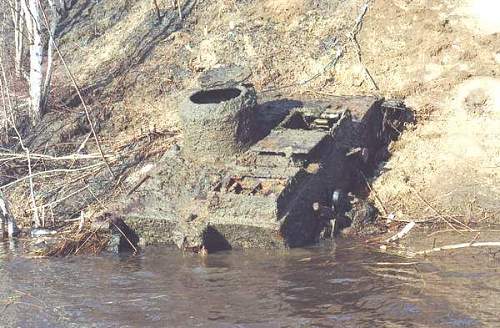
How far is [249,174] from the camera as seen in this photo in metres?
9.17

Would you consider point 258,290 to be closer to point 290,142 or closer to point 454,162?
point 290,142

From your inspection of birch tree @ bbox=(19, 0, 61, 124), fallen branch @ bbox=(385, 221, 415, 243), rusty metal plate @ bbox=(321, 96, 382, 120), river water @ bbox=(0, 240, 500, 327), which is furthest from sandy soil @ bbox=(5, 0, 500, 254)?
river water @ bbox=(0, 240, 500, 327)

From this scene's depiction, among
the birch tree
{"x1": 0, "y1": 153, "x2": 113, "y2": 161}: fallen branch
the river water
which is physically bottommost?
the river water

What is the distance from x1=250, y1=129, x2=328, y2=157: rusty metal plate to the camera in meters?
9.18

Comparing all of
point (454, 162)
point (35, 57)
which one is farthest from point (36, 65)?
point (454, 162)

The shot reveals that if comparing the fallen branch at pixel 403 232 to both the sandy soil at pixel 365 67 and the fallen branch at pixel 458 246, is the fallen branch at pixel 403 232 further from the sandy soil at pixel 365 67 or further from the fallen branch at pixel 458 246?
the fallen branch at pixel 458 246

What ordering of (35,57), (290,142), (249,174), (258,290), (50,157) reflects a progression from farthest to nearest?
(35,57), (50,157), (290,142), (249,174), (258,290)

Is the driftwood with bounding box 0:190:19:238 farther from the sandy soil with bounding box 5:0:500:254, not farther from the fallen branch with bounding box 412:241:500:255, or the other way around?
the fallen branch with bounding box 412:241:500:255

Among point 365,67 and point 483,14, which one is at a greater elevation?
point 483,14

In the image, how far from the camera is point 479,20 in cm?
1310

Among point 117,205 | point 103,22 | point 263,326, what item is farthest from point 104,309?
point 103,22

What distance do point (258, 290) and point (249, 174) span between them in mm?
1867

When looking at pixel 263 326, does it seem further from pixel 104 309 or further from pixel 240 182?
pixel 240 182

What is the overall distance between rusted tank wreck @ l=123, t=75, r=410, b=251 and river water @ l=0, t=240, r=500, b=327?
302 millimetres
